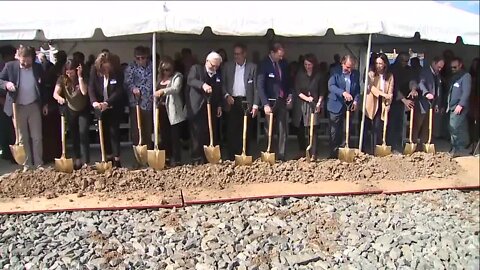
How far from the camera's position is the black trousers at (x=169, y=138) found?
21.3 ft

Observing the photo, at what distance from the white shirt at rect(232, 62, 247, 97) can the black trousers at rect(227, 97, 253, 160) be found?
82mm

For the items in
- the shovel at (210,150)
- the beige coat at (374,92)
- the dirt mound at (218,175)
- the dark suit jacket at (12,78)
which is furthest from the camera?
the beige coat at (374,92)

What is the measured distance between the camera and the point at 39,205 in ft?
17.6

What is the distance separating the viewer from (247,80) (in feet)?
21.1

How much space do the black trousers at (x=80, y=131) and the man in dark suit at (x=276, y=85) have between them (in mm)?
2193

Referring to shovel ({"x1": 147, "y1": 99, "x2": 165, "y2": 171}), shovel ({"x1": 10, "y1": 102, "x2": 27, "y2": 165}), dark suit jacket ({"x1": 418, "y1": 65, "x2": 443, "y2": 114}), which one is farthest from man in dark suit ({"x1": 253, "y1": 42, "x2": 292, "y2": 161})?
shovel ({"x1": 10, "y1": 102, "x2": 27, "y2": 165})

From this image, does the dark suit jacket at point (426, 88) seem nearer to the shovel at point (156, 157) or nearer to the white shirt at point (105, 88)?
the shovel at point (156, 157)

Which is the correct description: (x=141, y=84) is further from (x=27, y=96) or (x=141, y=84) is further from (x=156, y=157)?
(x=27, y=96)

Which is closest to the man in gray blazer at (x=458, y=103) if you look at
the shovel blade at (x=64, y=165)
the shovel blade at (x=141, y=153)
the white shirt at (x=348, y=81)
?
the white shirt at (x=348, y=81)

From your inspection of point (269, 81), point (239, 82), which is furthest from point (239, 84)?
point (269, 81)

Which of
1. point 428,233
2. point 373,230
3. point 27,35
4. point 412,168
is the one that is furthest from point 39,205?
point 412,168

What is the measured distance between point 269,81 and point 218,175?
1391 millimetres

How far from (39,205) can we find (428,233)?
4020 millimetres

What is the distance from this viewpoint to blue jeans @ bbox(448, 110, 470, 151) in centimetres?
737
